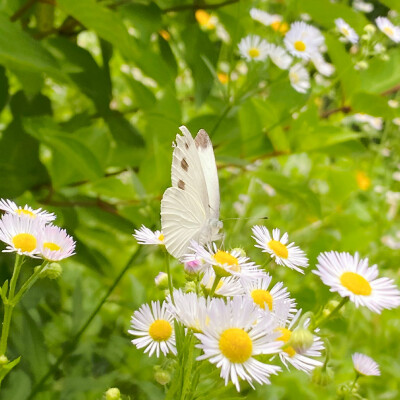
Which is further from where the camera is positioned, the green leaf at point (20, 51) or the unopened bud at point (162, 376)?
the green leaf at point (20, 51)

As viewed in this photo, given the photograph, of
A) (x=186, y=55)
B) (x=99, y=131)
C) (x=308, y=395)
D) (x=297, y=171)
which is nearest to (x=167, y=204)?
(x=99, y=131)

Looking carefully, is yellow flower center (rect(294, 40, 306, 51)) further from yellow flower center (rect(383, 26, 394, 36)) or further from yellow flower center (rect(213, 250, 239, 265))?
yellow flower center (rect(213, 250, 239, 265))

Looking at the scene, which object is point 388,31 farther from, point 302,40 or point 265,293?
point 265,293

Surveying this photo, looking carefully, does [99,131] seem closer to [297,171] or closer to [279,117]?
[279,117]

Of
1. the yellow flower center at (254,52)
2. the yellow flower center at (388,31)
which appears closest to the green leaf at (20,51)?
the yellow flower center at (254,52)

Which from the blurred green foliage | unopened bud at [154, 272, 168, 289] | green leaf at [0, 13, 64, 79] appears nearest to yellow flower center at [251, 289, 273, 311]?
unopened bud at [154, 272, 168, 289]

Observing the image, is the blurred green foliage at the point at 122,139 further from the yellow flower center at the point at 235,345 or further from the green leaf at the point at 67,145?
the yellow flower center at the point at 235,345
